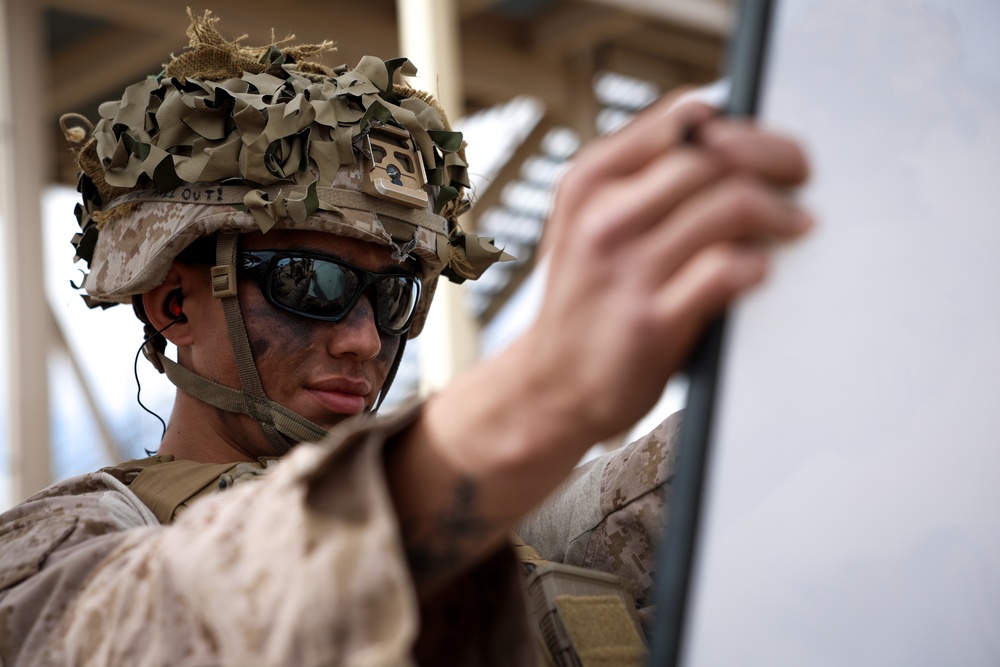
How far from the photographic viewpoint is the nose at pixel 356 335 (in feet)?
7.16

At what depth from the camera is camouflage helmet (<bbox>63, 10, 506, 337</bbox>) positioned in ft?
7.17

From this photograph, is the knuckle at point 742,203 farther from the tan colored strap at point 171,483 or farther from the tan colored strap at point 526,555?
the tan colored strap at point 526,555

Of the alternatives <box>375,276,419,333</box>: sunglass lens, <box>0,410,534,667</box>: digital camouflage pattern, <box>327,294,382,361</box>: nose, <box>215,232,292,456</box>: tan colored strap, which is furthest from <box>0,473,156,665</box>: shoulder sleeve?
<box>375,276,419,333</box>: sunglass lens

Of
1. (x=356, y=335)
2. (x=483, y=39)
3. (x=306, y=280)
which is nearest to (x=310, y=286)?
(x=306, y=280)

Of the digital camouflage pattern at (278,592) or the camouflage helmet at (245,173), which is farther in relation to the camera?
Result: the camouflage helmet at (245,173)

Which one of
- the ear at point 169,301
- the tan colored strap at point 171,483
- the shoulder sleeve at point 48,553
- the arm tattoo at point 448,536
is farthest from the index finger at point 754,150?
the ear at point 169,301

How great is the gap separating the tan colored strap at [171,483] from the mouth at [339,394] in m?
0.30

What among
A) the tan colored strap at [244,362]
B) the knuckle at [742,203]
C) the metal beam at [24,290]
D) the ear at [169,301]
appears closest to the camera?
the knuckle at [742,203]

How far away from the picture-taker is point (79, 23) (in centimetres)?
886

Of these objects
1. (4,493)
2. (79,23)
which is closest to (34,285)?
(4,493)

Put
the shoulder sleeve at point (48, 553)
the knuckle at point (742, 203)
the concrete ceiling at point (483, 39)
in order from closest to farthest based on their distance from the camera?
the knuckle at point (742, 203) → the shoulder sleeve at point (48, 553) → the concrete ceiling at point (483, 39)

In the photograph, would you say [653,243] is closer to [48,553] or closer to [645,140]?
[645,140]

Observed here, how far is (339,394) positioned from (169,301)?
0.41m

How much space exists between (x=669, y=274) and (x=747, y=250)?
6 centimetres
